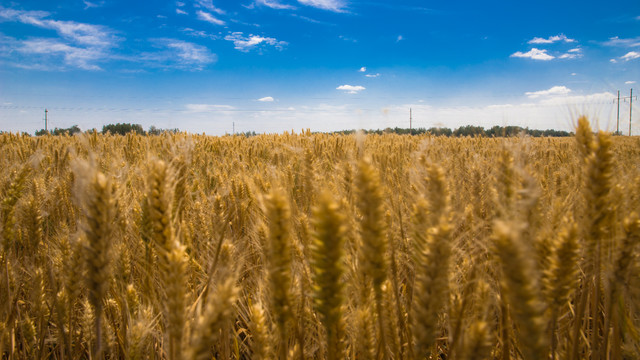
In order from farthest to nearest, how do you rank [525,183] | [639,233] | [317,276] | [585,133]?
[585,133] → [525,183] → [639,233] → [317,276]

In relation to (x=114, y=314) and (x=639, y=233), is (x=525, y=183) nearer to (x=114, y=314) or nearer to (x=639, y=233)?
(x=639, y=233)

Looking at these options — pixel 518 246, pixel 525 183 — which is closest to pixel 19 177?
pixel 518 246

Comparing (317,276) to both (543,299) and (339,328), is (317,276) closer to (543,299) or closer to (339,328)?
(339,328)

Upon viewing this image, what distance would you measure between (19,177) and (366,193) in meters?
1.91

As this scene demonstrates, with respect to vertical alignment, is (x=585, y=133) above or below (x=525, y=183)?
above

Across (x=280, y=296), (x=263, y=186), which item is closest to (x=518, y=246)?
(x=280, y=296)

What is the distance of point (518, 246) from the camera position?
27.5 inches

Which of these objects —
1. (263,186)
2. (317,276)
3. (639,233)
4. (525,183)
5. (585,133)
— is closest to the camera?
(317,276)

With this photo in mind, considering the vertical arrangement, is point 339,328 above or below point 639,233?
below

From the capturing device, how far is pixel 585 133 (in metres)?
1.20

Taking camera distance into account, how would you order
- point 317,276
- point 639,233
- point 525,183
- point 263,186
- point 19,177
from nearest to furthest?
point 317,276 < point 639,233 < point 525,183 < point 19,177 < point 263,186

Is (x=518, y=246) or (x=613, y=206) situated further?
(x=613, y=206)

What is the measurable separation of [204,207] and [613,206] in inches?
89.0

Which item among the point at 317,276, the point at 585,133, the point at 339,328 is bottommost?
the point at 339,328
